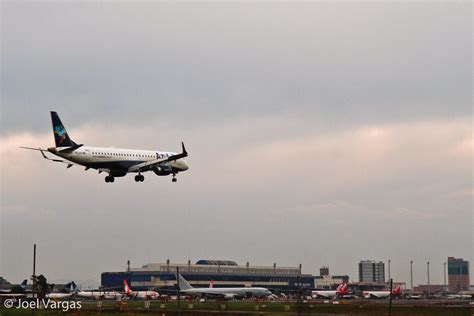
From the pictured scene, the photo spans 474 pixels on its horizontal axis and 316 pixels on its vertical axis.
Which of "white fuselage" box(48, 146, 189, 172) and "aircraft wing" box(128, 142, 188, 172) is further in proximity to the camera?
"aircraft wing" box(128, 142, 188, 172)

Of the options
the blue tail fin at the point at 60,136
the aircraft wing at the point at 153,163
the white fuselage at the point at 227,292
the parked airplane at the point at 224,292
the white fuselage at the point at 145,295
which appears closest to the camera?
the blue tail fin at the point at 60,136

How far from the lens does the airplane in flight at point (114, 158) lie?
108m

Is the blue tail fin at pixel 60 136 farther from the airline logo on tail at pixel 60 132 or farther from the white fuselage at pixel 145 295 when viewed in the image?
the white fuselage at pixel 145 295

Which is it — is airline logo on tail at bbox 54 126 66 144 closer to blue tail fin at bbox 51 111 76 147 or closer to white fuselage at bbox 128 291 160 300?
blue tail fin at bbox 51 111 76 147

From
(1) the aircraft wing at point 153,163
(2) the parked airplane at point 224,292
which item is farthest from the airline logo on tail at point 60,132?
(2) the parked airplane at point 224,292

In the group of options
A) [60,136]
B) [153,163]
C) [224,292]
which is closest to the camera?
[60,136]

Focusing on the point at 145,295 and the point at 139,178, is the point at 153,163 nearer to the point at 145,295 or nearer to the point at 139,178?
the point at 139,178

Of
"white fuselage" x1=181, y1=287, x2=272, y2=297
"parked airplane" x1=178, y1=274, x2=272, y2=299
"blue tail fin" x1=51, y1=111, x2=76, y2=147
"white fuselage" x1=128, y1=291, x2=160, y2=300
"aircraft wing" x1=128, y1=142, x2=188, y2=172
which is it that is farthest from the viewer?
"white fuselage" x1=128, y1=291, x2=160, y2=300

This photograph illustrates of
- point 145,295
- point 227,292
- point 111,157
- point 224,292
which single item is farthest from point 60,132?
point 145,295

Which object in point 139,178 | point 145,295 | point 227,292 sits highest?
point 139,178

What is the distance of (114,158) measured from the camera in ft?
375

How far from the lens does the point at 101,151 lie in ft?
367

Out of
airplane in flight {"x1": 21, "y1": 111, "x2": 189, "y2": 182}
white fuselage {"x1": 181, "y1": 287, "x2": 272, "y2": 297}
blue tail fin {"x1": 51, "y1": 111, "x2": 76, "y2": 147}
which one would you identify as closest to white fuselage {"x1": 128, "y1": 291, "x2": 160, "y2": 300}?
white fuselage {"x1": 181, "y1": 287, "x2": 272, "y2": 297}

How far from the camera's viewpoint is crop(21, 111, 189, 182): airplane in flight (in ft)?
356
